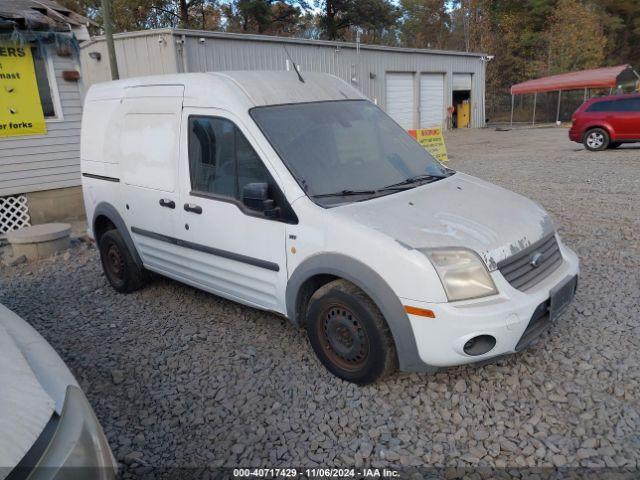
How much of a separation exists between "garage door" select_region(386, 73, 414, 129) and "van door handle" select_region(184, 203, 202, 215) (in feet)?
68.0

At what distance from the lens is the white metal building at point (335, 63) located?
1509 centimetres

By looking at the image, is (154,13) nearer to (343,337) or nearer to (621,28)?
(343,337)

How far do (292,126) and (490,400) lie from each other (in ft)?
7.57

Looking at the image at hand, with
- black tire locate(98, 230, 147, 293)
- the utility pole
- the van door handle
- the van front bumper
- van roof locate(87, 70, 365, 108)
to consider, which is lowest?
black tire locate(98, 230, 147, 293)

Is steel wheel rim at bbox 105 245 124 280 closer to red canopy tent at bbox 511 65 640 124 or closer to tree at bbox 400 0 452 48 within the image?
red canopy tent at bbox 511 65 640 124

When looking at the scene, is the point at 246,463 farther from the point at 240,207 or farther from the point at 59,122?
the point at 59,122

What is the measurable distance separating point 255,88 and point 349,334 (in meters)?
1.97

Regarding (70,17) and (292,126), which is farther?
(70,17)

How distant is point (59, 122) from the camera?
8.95 meters

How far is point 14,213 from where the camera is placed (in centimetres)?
884

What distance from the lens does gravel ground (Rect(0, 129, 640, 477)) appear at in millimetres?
2809

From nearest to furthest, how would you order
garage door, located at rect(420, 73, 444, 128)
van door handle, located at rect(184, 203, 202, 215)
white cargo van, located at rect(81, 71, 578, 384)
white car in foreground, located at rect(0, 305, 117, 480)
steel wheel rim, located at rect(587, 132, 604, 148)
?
white car in foreground, located at rect(0, 305, 117, 480), white cargo van, located at rect(81, 71, 578, 384), van door handle, located at rect(184, 203, 202, 215), steel wheel rim, located at rect(587, 132, 604, 148), garage door, located at rect(420, 73, 444, 128)

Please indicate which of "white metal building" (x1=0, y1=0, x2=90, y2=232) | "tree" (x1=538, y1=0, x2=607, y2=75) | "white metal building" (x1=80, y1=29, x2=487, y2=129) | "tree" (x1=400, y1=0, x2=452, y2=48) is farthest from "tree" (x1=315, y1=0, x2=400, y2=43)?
"white metal building" (x1=0, y1=0, x2=90, y2=232)

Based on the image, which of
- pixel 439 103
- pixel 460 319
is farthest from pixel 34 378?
pixel 439 103
